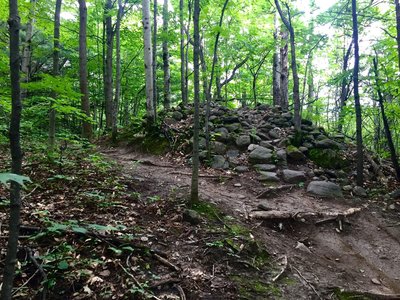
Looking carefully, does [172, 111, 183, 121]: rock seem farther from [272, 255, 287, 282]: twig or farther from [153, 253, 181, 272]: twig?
[153, 253, 181, 272]: twig

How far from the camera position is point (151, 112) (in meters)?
9.99

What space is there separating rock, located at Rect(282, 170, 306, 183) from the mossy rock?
1.20m

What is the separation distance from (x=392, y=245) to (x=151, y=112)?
300 inches

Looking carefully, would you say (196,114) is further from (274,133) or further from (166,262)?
(274,133)

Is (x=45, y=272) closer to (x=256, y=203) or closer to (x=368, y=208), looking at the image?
(x=256, y=203)

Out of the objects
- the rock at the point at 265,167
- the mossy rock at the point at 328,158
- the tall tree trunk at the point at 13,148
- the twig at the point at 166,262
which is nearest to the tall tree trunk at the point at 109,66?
the rock at the point at 265,167

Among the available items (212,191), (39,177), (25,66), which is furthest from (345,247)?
(25,66)

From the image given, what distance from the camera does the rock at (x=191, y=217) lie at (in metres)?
4.59

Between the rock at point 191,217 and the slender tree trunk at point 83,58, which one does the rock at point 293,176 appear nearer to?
the rock at point 191,217

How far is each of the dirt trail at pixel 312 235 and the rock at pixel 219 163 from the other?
36 centimetres

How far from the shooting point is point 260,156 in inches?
336

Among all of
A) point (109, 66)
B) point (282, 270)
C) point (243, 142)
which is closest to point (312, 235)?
point (282, 270)

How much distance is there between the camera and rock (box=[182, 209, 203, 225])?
4586mm

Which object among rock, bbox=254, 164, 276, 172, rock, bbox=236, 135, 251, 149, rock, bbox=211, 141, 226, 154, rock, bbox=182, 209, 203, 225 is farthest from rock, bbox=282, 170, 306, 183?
rock, bbox=182, 209, 203, 225
